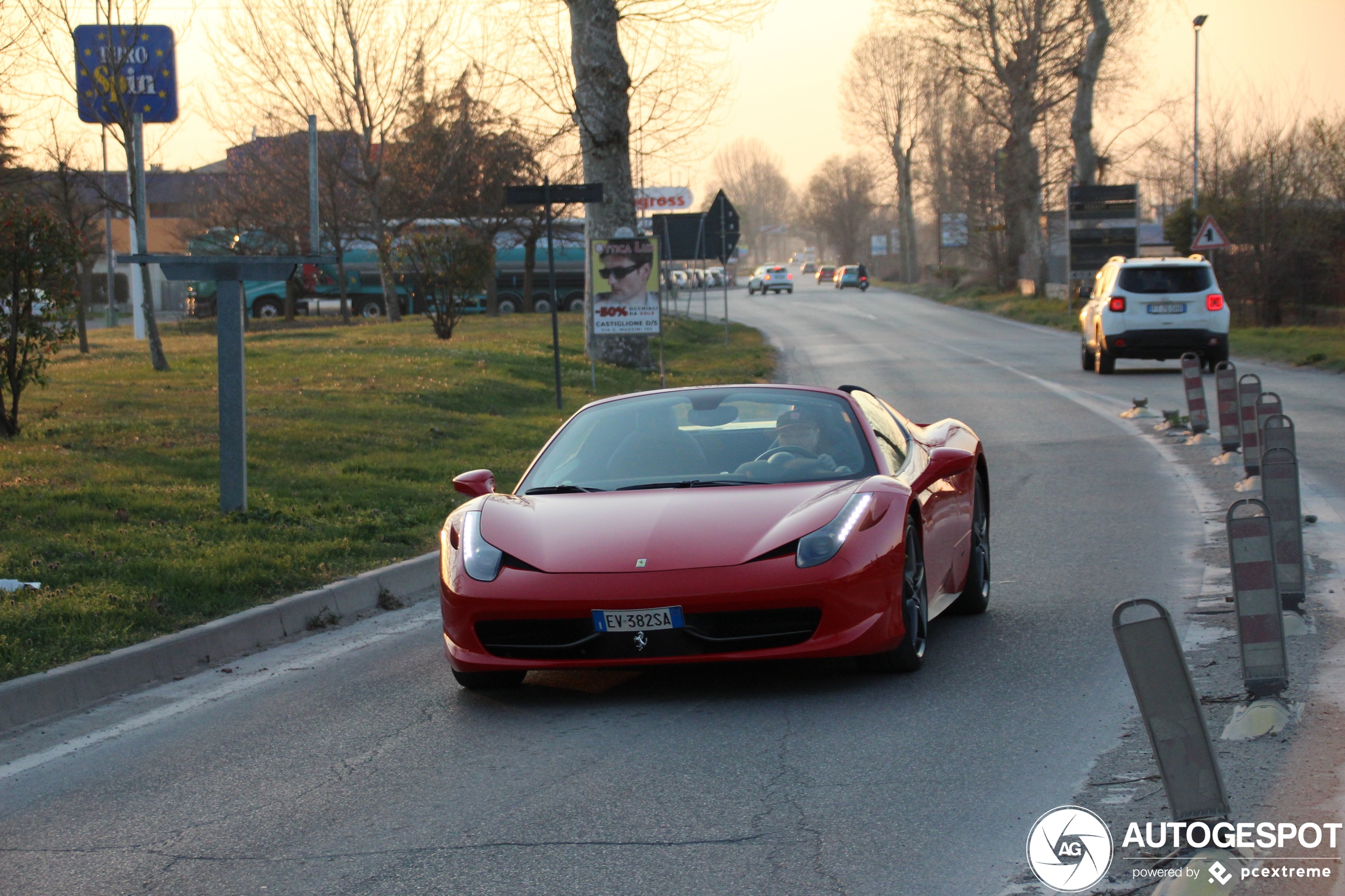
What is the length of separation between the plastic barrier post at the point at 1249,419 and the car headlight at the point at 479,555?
682 centimetres

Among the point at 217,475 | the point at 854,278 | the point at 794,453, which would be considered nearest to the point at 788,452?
the point at 794,453

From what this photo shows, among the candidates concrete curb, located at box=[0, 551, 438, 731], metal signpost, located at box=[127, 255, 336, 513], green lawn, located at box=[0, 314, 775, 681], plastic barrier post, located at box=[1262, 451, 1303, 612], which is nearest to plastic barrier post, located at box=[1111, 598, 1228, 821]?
plastic barrier post, located at box=[1262, 451, 1303, 612]

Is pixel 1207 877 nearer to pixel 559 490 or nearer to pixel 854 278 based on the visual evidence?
pixel 559 490

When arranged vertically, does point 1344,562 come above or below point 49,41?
below

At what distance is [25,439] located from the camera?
12.4m

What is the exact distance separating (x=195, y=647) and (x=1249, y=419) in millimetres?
7977

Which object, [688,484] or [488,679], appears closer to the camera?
[488,679]

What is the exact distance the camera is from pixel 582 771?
479cm

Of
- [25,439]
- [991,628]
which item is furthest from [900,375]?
[991,628]

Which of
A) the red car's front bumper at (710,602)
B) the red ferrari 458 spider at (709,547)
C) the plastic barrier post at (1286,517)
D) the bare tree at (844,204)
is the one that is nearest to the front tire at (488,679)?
the red ferrari 458 spider at (709,547)

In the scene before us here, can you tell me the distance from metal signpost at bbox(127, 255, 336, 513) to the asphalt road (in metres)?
2.57

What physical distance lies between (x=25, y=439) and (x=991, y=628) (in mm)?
9047

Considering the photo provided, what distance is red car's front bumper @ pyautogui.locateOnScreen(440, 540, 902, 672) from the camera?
541cm

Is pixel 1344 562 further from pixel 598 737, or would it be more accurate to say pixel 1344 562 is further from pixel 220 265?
pixel 220 265
